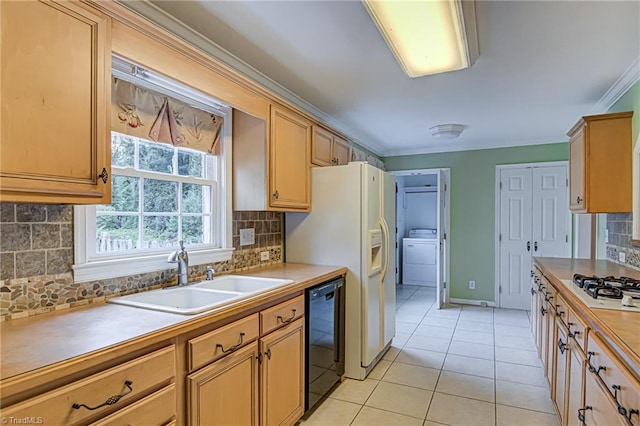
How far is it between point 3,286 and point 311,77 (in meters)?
2.18

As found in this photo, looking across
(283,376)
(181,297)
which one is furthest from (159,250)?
(283,376)

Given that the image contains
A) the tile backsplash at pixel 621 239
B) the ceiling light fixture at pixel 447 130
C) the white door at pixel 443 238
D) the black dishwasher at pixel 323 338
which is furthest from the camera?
the white door at pixel 443 238

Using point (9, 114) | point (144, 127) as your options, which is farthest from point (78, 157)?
point (144, 127)

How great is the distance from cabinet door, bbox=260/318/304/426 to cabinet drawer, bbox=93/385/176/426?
1.87ft

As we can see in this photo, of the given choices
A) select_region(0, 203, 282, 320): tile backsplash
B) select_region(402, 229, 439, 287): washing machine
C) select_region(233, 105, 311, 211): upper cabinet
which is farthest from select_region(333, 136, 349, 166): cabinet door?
select_region(402, 229, 439, 287): washing machine

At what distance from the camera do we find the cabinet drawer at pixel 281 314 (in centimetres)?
183

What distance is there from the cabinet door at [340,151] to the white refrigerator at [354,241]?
0.63m

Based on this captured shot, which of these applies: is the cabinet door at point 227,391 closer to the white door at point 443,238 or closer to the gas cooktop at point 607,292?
the gas cooktop at point 607,292

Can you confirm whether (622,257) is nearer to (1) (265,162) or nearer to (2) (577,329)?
Answer: (2) (577,329)

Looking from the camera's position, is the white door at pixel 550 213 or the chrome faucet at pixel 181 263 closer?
the chrome faucet at pixel 181 263

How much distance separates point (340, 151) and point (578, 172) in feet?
6.95

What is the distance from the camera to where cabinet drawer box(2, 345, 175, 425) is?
93 centimetres

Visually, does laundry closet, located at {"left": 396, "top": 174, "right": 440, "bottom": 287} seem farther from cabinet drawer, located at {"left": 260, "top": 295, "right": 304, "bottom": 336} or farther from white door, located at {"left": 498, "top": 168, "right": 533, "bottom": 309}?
cabinet drawer, located at {"left": 260, "top": 295, "right": 304, "bottom": 336}

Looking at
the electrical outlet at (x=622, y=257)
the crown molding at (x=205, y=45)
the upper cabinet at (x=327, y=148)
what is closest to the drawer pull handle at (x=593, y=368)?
the electrical outlet at (x=622, y=257)
